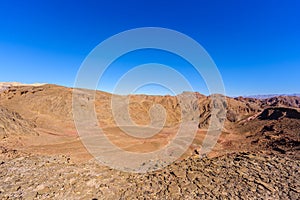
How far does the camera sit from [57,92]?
1455 inches

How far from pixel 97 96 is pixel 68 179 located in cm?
3553

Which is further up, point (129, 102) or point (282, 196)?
point (129, 102)

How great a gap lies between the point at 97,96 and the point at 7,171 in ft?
111

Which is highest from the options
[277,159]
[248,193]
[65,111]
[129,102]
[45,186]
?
[129,102]

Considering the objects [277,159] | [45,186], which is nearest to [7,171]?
[45,186]

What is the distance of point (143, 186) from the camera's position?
7.45m

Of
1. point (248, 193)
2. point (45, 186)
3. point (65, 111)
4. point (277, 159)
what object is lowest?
point (45, 186)

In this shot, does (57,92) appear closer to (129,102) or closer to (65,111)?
(65,111)

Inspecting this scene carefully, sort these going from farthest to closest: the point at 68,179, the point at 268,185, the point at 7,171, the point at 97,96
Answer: the point at 97,96
the point at 7,171
the point at 68,179
the point at 268,185

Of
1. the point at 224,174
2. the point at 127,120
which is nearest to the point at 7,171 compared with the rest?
the point at 224,174

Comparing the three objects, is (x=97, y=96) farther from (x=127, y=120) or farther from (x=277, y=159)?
(x=277, y=159)

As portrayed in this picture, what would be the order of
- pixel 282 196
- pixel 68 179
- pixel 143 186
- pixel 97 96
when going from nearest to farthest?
pixel 282 196 → pixel 143 186 → pixel 68 179 → pixel 97 96

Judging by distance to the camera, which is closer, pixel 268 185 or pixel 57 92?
pixel 268 185

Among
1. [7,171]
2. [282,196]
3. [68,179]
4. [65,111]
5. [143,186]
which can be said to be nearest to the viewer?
[282,196]
